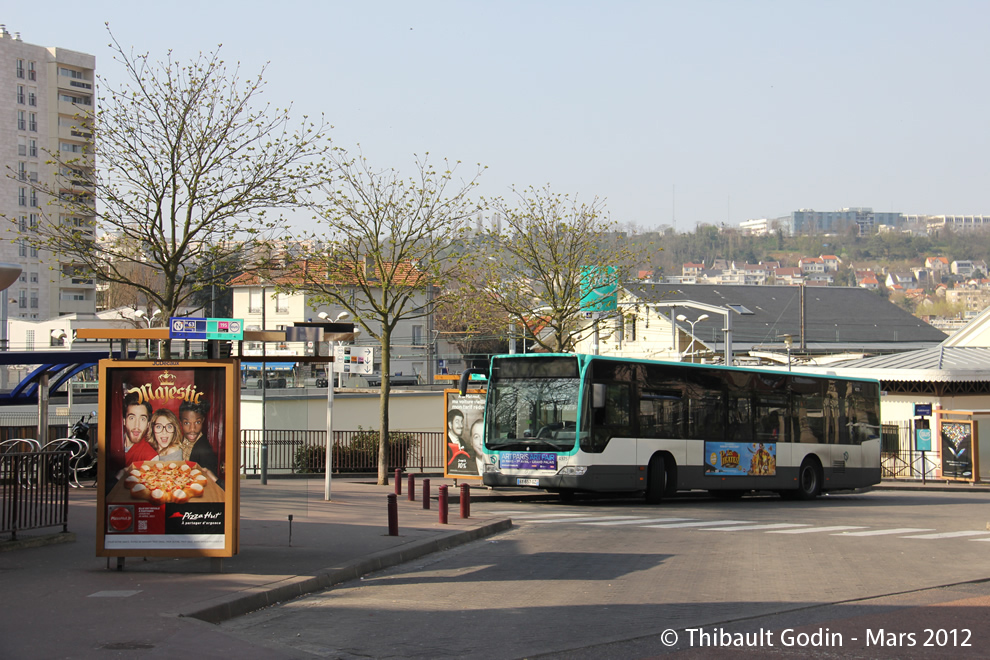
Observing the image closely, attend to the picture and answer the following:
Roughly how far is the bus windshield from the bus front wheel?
2566mm

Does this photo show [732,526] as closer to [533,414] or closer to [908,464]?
[533,414]

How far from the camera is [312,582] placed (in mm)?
10195

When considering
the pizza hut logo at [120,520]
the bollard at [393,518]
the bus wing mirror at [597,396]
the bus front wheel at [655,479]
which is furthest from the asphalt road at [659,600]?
the bus front wheel at [655,479]

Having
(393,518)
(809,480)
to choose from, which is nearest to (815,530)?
(393,518)

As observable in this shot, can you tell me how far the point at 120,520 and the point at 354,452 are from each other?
18.4m

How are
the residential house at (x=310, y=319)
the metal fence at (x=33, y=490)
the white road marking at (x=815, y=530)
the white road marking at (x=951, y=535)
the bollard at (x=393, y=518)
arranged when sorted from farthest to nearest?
the residential house at (x=310, y=319) < the white road marking at (x=815, y=530) < the white road marking at (x=951, y=535) < the bollard at (x=393, y=518) < the metal fence at (x=33, y=490)

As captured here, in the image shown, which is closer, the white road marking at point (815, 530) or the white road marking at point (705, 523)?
the white road marking at point (815, 530)

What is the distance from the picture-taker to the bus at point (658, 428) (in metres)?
20.0

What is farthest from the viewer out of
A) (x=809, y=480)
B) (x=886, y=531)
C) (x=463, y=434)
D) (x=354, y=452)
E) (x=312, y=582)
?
(x=354, y=452)

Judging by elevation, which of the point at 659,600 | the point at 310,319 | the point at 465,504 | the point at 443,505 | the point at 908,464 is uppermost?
the point at 310,319

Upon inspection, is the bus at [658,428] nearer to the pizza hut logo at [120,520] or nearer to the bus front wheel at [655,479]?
the bus front wheel at [655,479]

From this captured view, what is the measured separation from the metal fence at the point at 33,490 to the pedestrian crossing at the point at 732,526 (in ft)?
26.7

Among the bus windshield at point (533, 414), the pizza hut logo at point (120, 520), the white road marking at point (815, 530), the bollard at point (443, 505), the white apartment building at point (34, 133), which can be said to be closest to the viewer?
the pizza hut logo at point (120, 520)

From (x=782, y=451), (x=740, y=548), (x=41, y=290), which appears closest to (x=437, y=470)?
(x=782, y=451)
